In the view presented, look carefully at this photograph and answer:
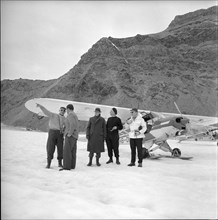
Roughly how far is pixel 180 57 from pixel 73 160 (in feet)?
302

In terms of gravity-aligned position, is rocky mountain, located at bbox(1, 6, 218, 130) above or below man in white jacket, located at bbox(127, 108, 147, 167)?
above

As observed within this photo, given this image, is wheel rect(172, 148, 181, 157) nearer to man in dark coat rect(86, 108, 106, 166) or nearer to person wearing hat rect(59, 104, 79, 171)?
man in dark coat rect(86, 108, 106, 166)

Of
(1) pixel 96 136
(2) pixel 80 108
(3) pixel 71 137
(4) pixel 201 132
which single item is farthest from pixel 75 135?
(4) pixel 201 132

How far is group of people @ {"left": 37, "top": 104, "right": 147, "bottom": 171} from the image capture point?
215 inches

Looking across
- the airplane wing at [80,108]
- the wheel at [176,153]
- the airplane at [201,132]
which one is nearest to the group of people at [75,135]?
the airplane wing at [80,108]

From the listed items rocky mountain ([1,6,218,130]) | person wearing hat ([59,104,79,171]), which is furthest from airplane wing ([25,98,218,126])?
rocky mountain ([1,6,218,130])

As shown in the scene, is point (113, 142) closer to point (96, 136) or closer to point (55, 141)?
point (96, 136)

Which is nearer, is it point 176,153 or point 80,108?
point 176,153

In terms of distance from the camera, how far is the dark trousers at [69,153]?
5133mm

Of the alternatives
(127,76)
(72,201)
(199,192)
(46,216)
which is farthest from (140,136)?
(127,76)

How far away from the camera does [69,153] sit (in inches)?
210

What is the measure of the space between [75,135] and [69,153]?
446 mm

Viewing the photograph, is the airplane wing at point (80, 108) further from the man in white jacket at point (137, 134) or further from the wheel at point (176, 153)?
the man in white jacket at point (137, 134)

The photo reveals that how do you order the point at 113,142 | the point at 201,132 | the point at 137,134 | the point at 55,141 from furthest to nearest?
the point at 201,132
the point at 113,142
the point at 137,134
the point at 55,141
